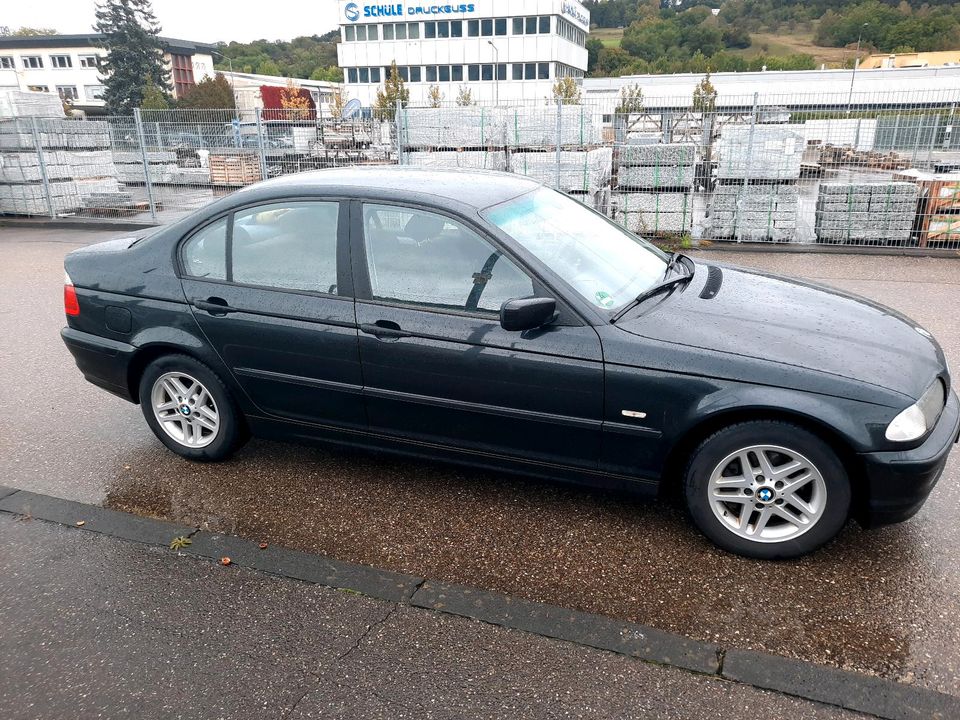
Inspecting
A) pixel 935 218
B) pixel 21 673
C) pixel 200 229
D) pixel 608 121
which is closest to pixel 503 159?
pixel 608 121

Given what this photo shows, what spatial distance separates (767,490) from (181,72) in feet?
356

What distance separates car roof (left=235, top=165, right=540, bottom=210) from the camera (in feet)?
12.0

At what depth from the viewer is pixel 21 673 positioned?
8.70 feet

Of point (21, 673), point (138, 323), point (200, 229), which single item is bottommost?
point (21, 673)

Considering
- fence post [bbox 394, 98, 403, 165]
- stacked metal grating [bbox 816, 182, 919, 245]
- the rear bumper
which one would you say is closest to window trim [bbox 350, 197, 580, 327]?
the rear bumper

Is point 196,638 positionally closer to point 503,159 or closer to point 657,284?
point 657,284

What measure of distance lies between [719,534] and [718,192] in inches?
363

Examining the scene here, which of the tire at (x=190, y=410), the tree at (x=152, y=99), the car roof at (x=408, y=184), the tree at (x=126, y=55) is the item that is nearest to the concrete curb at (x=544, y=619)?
the tire at (x=190, y=410)

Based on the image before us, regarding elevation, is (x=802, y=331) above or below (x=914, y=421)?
above

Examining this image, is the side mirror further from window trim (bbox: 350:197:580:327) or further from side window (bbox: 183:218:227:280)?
side window (bbox: 183:218:227:280)

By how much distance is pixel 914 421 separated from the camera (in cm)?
287

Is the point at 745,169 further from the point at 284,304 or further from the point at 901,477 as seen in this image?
the point at 284,304

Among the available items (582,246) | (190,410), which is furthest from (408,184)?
(190,410)

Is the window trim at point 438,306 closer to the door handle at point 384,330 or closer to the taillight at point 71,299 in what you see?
the door handle at point 384,330
